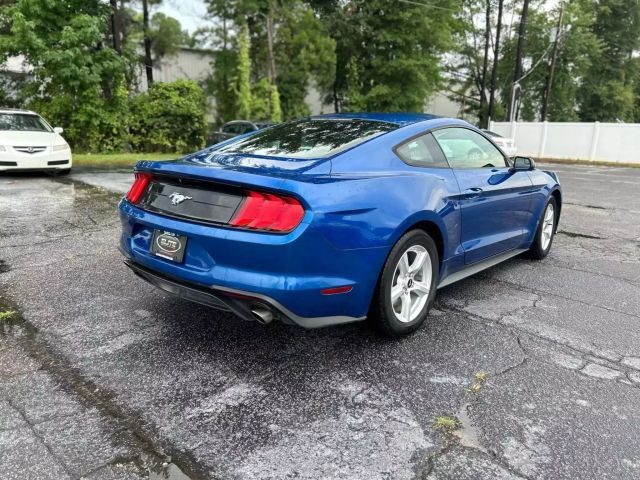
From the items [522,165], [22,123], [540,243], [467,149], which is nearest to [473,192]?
[467,149]

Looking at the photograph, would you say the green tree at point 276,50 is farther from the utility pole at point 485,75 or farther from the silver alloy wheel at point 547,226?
the silver alloy wheel at point 547,226

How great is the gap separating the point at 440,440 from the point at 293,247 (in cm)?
115

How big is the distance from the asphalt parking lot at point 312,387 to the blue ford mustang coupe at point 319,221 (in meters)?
0.39

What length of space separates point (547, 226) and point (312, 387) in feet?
12.5

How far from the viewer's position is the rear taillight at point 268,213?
8.57ft

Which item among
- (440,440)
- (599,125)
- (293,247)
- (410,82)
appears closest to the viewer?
(440,440)

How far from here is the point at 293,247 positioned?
101 inches

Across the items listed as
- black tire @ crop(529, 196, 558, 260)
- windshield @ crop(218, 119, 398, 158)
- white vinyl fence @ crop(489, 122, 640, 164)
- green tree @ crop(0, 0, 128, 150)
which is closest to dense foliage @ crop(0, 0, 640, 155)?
green tree @ crop(0, 0, 128, 150)

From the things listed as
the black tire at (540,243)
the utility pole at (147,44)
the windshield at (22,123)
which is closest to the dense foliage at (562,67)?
the utility pole at (147,44)

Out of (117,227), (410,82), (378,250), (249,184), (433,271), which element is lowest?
(117,227)

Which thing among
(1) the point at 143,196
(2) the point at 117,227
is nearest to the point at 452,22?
(2) the point at 117,227

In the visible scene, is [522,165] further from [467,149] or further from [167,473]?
[167,473]

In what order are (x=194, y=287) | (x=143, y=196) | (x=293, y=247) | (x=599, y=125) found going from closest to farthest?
(x=293, y=247)
(x=194, y=287)
(x=143, y=196)
(x=599, y=125)

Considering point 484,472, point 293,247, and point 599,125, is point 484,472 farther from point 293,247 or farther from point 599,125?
point 599,125
